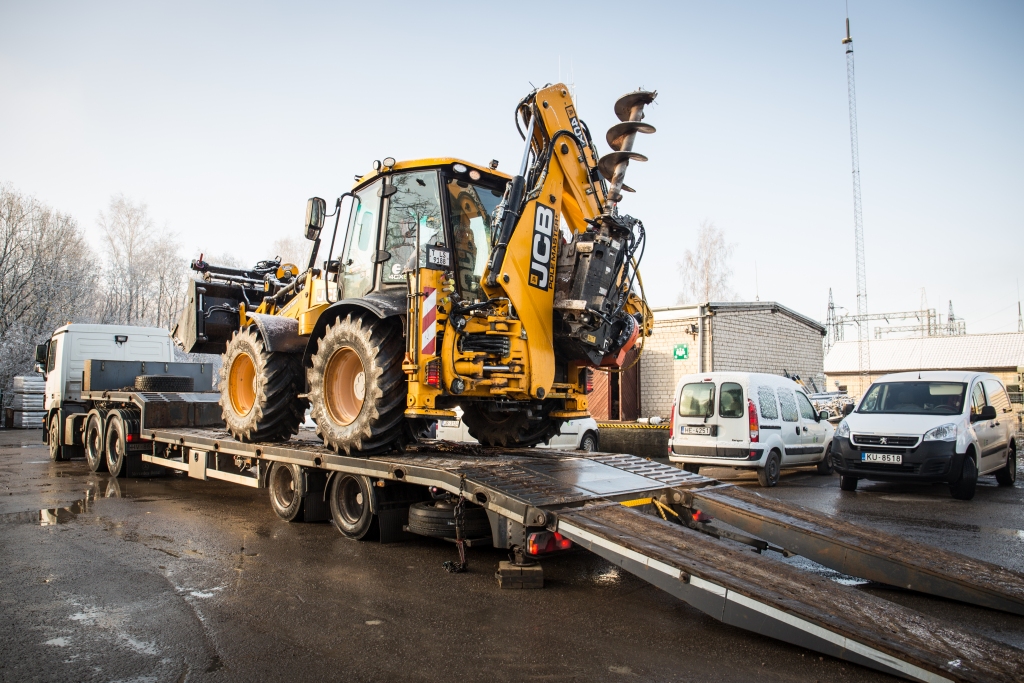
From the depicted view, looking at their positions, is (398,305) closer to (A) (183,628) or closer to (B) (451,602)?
(B) (451,602)

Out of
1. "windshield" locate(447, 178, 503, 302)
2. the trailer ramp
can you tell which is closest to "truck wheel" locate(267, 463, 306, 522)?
"windshield" locate(447, 178, 503, 302)

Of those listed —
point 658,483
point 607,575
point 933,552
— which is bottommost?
point 607,575

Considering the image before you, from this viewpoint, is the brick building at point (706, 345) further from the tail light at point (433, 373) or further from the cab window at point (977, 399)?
the tail light at point (433, 373)

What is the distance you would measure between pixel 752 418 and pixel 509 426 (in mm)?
5262

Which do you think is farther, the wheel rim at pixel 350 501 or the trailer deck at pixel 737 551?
the wheel rim at pixel 350 501

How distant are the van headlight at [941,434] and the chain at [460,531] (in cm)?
733

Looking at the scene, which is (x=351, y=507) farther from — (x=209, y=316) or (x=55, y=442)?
(x=55, y=442)

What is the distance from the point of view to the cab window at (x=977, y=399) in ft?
34.2

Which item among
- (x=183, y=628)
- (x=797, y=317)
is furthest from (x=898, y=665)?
(x=797, y=317)

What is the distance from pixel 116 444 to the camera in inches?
451

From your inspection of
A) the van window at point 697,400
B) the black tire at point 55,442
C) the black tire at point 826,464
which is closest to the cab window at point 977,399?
the black tire at point 826,464

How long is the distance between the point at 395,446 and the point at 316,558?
4.01 ft

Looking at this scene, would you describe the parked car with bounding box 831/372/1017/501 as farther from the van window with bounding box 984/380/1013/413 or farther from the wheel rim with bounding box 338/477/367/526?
the wheel rim with bounding box 338/477/367/526

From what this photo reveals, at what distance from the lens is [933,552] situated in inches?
197
